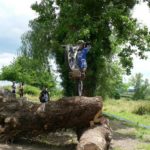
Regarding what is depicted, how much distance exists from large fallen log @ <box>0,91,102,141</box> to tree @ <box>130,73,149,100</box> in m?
75.3

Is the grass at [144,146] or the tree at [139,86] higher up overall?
the tree at [139,86]

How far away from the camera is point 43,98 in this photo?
2425 centimetres

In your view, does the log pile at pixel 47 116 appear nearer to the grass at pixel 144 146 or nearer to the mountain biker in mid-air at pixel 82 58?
the mountain biker in mid-air at pixel 82 58

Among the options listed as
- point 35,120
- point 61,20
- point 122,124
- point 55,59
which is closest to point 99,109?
point 35,120

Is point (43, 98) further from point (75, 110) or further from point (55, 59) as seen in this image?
point (75, 110)

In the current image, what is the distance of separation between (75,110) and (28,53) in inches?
2281

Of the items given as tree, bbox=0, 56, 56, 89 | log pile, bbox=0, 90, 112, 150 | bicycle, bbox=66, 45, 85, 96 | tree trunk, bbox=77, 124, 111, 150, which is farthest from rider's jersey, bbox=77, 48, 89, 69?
tree, bbox=0, 56, 56, 89

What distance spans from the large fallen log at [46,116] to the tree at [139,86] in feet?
247

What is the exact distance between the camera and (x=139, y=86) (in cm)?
9638

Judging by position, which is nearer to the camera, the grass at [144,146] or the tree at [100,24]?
the grass at [144,146]

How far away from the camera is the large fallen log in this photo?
1314 centimetres

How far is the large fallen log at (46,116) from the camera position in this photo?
13.1 meters

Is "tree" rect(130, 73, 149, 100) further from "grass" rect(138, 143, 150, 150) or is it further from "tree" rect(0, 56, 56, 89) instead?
"grass" rect(138, 143, 150, 150)

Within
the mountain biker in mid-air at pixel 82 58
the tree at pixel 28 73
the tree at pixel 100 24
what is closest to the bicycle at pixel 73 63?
the mountain biker in mid-air at pixel 82 58
